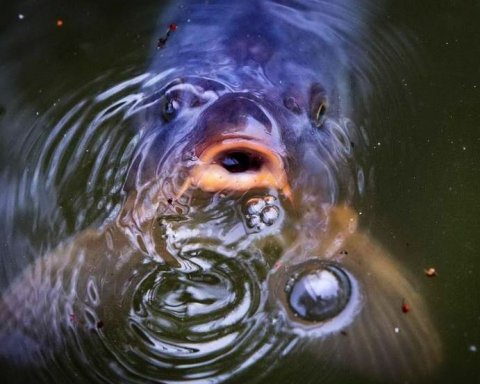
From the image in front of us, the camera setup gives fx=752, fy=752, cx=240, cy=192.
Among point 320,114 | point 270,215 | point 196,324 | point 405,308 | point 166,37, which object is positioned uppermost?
point 166,37

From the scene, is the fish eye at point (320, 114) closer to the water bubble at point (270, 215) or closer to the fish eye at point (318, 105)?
the fish eye at point (318, 105)

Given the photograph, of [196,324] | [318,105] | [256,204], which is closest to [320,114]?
[318,105]

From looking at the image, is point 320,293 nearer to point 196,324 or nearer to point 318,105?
point 196,324

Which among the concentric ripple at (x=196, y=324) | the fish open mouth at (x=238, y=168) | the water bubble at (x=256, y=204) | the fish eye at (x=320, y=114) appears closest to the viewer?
the fish open mouth at (x=238, y=168)

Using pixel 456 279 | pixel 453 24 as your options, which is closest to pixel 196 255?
pixel 456 279

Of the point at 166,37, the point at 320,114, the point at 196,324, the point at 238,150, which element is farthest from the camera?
the point at 166,37

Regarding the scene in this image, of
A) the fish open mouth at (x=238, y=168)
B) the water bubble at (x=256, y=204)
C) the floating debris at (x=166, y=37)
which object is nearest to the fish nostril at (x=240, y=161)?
the fish open mouth at (x=238, y=168)
